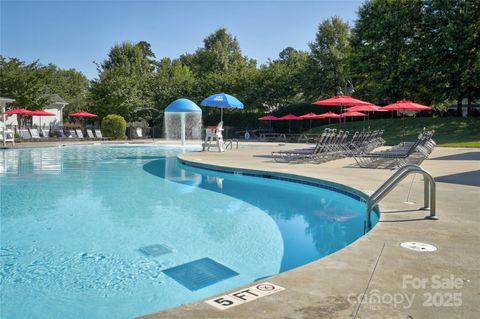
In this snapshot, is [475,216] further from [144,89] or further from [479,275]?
[144,89]

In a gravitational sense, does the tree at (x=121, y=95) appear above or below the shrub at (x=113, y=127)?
above

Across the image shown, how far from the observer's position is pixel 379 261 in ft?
10.0

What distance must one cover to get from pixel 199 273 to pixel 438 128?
84.3 feet

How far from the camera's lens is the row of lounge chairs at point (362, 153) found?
33.5 feet

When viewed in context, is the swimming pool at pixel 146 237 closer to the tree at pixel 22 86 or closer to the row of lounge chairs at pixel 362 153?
the row of lounge chairs at pixel 362 153

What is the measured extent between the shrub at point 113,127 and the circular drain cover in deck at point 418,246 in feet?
92.5

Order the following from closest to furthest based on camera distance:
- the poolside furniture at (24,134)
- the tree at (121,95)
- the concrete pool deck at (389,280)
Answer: the concrete pool deck at (389,280)
the poolside furniture at (24,134)
the tree at (121,95)

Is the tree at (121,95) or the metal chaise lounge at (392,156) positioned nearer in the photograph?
the metal chaise lounge at (392,156)

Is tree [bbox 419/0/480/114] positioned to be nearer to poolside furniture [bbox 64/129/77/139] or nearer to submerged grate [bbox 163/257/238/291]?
poolside furniture [bbox 64/129/77/139]

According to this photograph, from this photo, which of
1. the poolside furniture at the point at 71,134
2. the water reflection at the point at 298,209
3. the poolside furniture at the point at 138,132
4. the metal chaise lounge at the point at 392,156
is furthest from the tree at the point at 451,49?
the poolside furniture at the point at 71,134

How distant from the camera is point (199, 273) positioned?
4.04 m

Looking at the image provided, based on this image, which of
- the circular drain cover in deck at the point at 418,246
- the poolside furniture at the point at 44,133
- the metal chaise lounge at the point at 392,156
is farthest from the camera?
the poolside furniture at the point at 44,133

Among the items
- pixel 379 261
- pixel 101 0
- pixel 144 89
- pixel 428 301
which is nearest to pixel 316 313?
pixel 428 301

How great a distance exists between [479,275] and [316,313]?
1.41 meters
